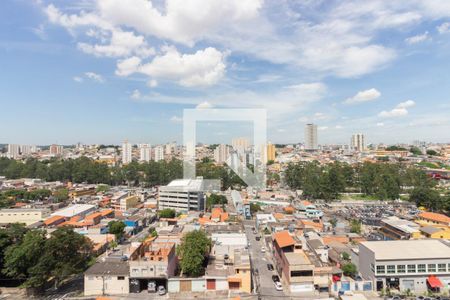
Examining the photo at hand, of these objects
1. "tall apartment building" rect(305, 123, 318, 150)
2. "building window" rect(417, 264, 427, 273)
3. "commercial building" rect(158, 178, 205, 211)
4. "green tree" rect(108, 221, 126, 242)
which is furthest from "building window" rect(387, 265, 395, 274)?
"tall apartment building" rect(305, 123, 318, 150)

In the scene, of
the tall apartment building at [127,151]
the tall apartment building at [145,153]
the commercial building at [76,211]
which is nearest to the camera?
the commercial building at [76,211]

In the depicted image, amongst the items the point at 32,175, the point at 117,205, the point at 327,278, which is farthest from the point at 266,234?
the point at 32,175

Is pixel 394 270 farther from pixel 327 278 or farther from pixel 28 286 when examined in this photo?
pixel 28 286

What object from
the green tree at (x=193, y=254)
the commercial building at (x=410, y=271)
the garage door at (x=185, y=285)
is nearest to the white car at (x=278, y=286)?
the green tree at (x=193, y=254)

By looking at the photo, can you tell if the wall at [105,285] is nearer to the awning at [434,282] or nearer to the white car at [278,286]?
the white car at [278,286]

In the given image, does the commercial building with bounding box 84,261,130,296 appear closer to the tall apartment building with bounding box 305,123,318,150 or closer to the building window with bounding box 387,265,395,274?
the building window with bounding box 387,265,395,274
